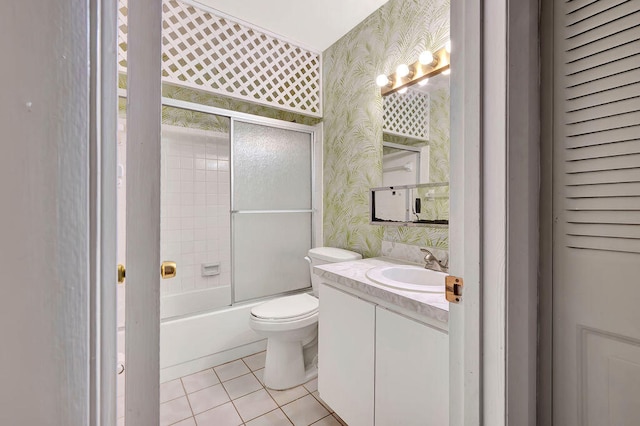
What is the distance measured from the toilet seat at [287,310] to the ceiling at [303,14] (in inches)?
78.0

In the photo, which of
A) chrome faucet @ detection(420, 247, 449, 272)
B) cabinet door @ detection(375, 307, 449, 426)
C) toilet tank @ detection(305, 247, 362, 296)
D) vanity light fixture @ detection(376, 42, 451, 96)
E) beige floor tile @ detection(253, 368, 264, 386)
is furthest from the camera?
toilet tank @ detection(305, 247, 362, 296)

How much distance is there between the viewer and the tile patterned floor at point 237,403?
1414 mm

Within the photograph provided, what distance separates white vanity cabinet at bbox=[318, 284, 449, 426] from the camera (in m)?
0.94

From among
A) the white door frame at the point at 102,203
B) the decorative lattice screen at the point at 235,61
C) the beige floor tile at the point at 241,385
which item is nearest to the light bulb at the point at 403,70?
the decorative lattice screen at the point at 235,61

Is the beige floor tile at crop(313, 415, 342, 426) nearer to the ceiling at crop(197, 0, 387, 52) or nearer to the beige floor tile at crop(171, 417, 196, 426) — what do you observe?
the beige floor tile at crop(171, 417, 196, 426)

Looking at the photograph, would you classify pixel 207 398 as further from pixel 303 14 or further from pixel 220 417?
pixel 303 14

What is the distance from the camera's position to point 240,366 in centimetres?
193

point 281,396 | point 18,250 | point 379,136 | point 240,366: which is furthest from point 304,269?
point 18,250

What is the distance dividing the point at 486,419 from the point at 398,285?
1.66ft

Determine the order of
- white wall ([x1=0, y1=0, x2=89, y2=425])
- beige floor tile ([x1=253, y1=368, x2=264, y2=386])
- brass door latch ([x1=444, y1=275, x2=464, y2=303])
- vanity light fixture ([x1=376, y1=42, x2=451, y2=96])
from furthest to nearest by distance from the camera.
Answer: beige floor tile ([x1=253, y1=368, x2=264, y2=386]) < vanity light fixture ([x1=376, y1=42, x2=451, y2=96]) < brass door latch ([x1=444, y1=275, x2=464, y2=303]) < white wall ([x1=0, y1=0, x2=89, y2=425])

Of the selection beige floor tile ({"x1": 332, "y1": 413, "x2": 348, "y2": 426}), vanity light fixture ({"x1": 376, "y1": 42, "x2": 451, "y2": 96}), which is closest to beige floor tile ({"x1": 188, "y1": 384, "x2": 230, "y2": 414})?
beige floor tile ({"x1": 332, "y1": 413, "x2": 348, "y2": 426})

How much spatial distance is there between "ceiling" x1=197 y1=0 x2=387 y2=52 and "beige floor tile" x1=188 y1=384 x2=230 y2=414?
2.47 meters

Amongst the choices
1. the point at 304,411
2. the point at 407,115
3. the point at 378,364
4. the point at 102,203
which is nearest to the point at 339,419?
the point at 304,411

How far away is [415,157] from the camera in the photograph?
64.8 inches
